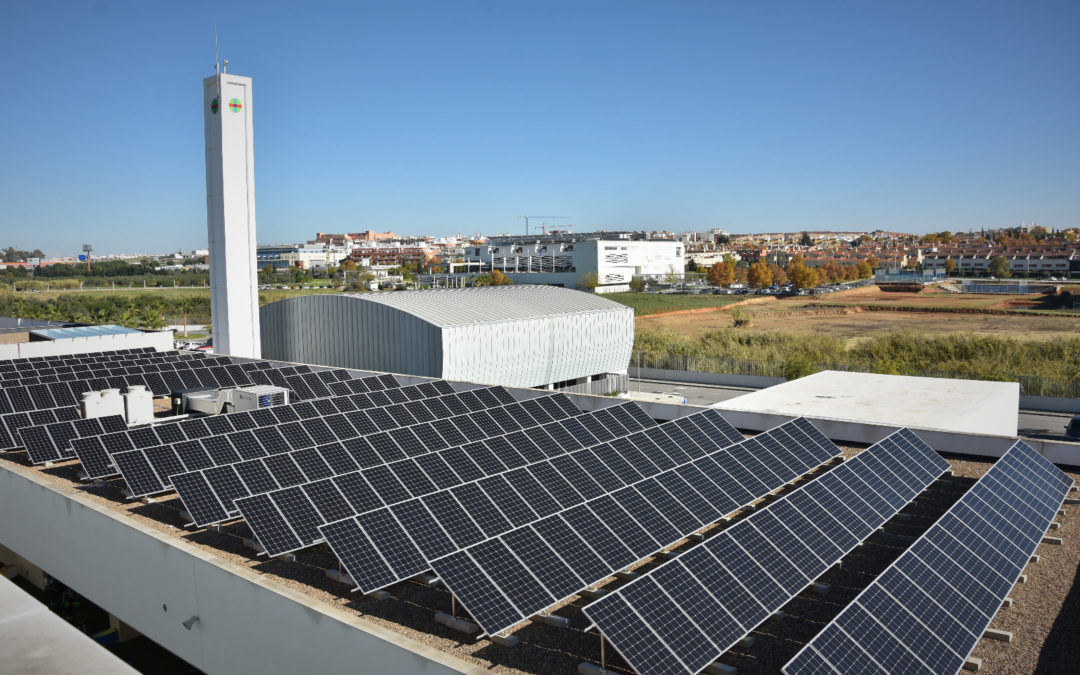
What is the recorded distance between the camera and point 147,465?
43.2ft

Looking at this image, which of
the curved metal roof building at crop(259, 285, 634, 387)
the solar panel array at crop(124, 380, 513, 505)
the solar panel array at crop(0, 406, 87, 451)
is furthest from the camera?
the curved metal roof building at crop(259, 285, 634, 387)

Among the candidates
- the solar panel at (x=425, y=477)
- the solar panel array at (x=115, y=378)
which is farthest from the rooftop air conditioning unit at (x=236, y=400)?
the solar panel at (x=425, y=477)

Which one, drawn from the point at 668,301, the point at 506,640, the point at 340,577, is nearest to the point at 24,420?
the point at 340,577

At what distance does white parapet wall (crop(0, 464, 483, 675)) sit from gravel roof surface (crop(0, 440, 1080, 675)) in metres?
0.52

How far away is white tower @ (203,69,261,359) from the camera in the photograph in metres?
33.3

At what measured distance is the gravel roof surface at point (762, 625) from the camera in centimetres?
835

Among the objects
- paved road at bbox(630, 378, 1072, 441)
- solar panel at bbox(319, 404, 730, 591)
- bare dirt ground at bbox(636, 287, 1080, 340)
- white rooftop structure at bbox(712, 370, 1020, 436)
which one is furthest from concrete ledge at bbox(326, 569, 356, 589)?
bare dirt ground at bbox(636, 287, 1080, 340)

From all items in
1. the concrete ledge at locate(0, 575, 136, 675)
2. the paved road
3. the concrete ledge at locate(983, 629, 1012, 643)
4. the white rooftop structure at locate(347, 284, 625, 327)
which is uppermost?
the white rooftop structure at locate(347, 284, 625, 327)

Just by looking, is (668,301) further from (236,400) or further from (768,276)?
(236,400)

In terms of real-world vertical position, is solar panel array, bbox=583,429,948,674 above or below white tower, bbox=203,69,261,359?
below

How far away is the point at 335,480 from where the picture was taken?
1201 cm

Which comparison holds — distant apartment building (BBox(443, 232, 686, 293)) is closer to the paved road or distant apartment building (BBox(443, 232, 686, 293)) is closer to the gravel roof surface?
the paved road

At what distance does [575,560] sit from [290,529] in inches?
→ 163

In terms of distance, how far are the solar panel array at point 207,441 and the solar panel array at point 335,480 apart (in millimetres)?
1022
